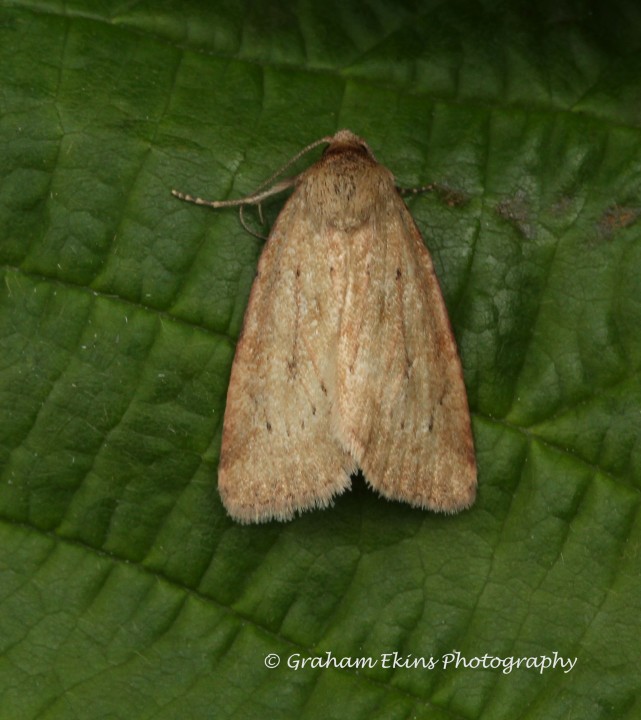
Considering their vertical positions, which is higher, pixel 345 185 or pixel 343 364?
pixel 345 185

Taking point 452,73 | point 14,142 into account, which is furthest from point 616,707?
point 14,142

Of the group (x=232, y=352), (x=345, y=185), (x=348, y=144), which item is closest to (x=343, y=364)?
A: (x=232, y=352)

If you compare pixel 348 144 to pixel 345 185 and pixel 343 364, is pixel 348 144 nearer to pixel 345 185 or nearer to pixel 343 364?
pixel 345 185

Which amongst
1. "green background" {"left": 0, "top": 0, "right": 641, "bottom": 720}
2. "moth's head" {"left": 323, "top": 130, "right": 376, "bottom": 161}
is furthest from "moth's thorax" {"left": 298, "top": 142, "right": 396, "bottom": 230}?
"green background" {"left": 0, "top": 0, "right": 641, "bottom": 720}

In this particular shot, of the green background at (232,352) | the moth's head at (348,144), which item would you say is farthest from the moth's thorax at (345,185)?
the green background at (232,352)

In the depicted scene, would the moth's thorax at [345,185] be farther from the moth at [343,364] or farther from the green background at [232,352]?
the green background at [232,352]

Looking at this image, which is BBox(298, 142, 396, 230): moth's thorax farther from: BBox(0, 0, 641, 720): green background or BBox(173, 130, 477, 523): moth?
BBox(0, 0, 641, 720): green background
